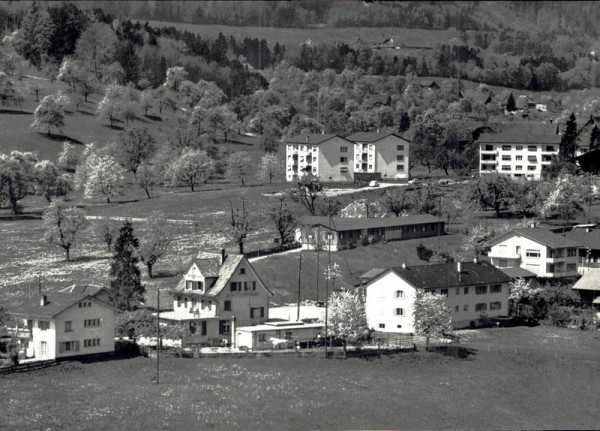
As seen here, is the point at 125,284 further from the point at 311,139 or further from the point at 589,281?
the point at 311,139

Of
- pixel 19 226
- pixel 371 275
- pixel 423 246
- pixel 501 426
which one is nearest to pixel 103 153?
pixel 19 226

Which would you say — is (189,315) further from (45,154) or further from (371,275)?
(45,154)

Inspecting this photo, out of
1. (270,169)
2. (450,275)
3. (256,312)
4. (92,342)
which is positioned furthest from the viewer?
(270,169)

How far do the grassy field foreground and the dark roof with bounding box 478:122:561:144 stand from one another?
219 ft

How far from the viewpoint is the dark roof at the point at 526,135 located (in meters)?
135

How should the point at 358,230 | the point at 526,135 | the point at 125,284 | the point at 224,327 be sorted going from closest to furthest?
the point at 224,327, the point at 125,284, the point at 358,230, the point at 526,135

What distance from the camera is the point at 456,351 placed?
6825cm

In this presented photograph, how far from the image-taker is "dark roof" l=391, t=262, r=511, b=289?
75812 mm

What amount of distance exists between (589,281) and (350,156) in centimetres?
5171

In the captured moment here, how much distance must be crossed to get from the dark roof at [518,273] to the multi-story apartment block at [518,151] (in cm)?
4700

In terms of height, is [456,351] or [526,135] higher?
[526,135]

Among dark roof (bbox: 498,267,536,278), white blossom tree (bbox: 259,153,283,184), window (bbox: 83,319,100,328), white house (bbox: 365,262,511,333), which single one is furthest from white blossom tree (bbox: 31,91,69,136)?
window (bbox: 83,319,100,328)

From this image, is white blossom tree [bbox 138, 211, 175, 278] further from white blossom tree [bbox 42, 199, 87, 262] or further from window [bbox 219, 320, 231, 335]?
window [bbox 219, 320, 231, 335]

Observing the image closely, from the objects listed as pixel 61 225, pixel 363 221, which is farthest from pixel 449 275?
pixel 61 225
